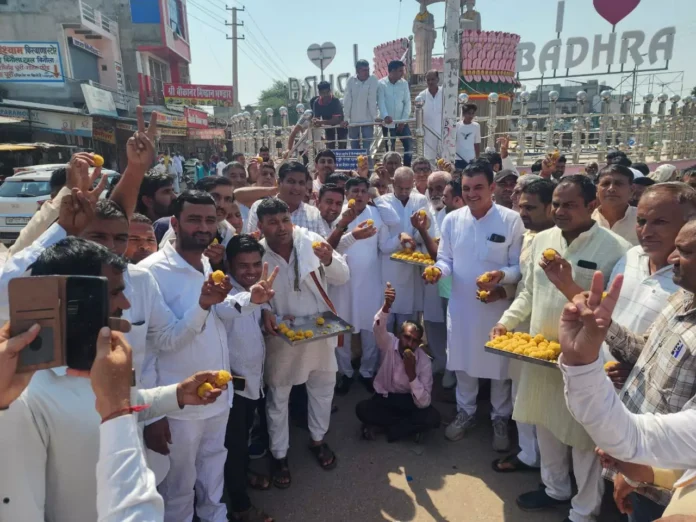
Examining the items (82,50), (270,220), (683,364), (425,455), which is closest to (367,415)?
(425,455)

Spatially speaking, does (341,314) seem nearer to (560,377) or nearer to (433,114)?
(560,377)

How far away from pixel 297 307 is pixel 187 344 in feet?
3.60

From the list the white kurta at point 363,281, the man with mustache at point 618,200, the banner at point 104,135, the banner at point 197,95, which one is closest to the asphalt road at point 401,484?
the white kurta at point 363,281

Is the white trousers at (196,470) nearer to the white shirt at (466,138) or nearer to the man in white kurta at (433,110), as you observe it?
the white shirt at (466,138)

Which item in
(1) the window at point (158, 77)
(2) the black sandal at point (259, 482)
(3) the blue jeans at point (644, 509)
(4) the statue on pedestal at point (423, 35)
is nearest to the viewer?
(3) the blue jeans at point (644, 509)

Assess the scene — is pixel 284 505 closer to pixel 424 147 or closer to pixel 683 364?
pixel 683 364

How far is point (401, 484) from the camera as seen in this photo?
3.42 metres

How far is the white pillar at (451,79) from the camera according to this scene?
7.28m

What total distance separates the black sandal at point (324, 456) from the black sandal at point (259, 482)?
1.40 feet

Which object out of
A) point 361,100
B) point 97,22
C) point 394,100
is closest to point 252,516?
point 361,100

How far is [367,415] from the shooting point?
3.96 meters

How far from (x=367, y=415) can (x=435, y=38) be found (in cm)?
2093

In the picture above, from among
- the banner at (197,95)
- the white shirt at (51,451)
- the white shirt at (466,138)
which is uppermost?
the banner at (197,95)

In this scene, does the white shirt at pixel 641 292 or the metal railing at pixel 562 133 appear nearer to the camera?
the white shirt at pixel 641 292
